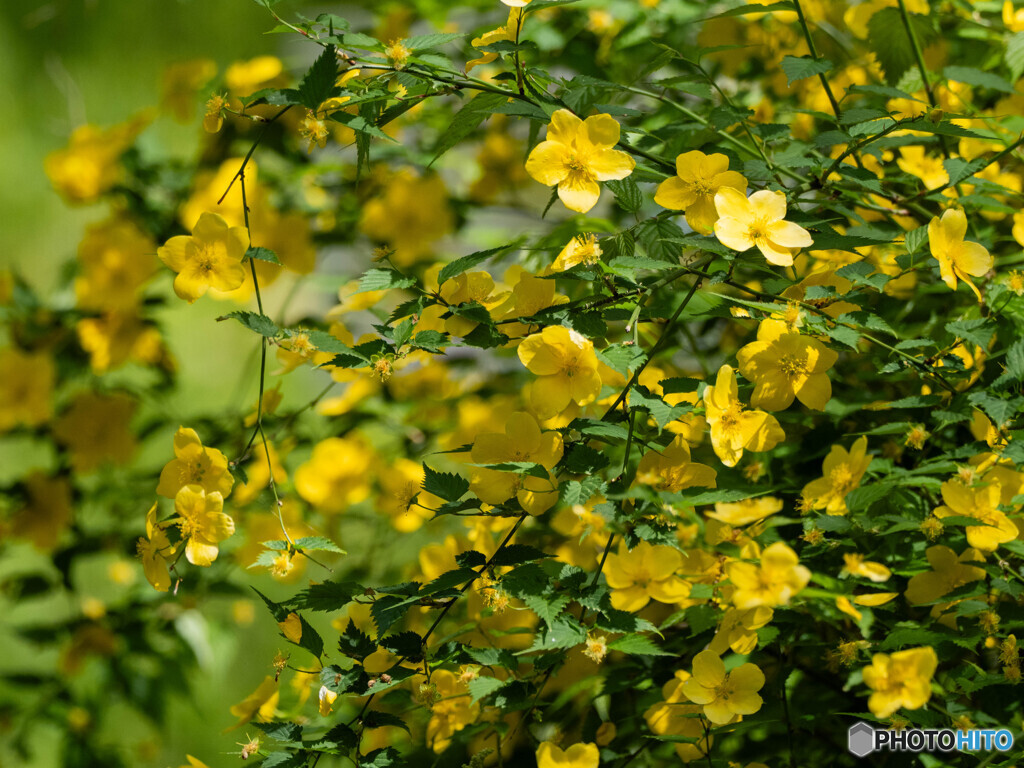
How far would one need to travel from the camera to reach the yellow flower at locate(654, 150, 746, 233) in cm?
49

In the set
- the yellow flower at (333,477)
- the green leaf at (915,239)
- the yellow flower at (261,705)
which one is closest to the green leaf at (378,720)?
the yellow flower at (261,705)

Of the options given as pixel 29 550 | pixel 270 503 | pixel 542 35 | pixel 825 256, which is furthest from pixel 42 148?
pixel 825 256

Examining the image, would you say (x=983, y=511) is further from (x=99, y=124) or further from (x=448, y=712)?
(x=99, y=124)

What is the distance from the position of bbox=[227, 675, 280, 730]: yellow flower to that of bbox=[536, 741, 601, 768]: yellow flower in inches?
7.4

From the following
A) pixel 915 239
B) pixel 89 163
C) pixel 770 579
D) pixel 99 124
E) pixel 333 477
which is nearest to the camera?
pixel 770 579

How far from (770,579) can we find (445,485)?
0.61 feet

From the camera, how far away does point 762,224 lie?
0.47 m

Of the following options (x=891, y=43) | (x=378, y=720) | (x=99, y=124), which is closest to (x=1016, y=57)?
(x=891, y=43)

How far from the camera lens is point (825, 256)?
664 millimetres

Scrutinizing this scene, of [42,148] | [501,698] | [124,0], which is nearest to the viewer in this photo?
[501,698]

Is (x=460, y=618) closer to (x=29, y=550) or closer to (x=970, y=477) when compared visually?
(x=970, y=477)

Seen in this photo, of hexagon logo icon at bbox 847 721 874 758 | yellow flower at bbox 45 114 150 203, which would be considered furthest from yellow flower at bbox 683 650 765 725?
yellow flower at bbox 45 114 150 203

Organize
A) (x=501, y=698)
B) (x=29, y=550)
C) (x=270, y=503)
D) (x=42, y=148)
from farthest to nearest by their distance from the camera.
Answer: (x=42, y=148) → (x=29, y=550) → (x=270, y=503) → (x=501, y=698)

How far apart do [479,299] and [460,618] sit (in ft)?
1.00
